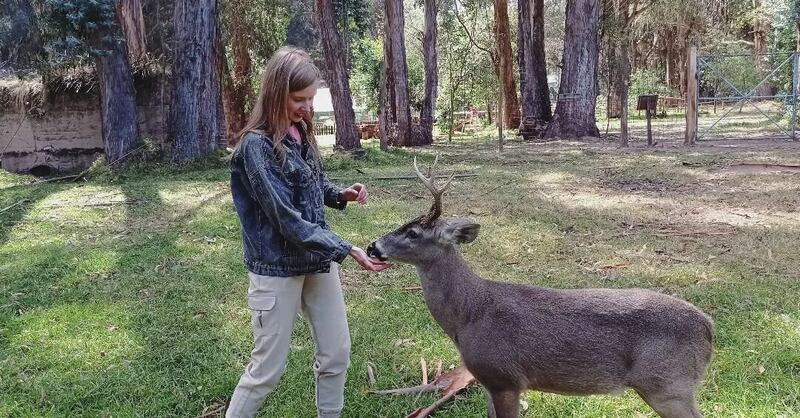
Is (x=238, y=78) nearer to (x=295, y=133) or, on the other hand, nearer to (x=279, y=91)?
(x=295, y=133)

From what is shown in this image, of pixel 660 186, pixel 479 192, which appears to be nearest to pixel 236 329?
pixel 479 192

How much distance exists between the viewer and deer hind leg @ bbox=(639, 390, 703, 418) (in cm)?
300

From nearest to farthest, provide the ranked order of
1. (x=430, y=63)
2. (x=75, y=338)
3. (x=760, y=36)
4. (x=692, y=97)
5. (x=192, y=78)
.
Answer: (x=75, y=338) < (x=192, y=78) < (x=692, y=97) < (x=430, y=63) < (x=760, y=36)

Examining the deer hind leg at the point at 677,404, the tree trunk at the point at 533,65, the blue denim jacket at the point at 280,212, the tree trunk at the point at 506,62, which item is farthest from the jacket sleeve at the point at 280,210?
the tree trunk at the point at 506,62

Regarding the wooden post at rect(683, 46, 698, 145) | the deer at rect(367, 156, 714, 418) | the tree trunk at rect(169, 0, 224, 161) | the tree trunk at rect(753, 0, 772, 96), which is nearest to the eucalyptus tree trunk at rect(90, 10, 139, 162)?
the tree trunk at rect(169, 0, 224, 161)

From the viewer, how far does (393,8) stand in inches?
712

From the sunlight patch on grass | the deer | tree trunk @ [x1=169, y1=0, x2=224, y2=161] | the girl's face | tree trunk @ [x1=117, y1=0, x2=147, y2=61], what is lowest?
the sunlight patch on grass

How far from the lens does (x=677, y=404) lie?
3.01 meters

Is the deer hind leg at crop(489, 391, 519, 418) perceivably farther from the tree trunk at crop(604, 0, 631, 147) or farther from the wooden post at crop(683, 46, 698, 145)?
the wooden post at crop(683, 46, 698, 145)

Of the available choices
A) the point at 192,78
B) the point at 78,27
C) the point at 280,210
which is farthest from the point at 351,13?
the point at 280,210

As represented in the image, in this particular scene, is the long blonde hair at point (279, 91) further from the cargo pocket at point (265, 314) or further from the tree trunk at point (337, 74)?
the tree trunk at point (337, 74)

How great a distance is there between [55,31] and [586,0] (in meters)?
13.2

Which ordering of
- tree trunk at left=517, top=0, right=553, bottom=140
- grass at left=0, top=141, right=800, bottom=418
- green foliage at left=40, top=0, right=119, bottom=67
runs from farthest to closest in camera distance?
tree trunk at left=517, top=0, right=553, bottom=140 → green foliage at left=40, top=0, right=119, bottom=67 → grass at left=0, top=141, right=800, bottom=418

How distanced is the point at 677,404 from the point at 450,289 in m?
1.21
